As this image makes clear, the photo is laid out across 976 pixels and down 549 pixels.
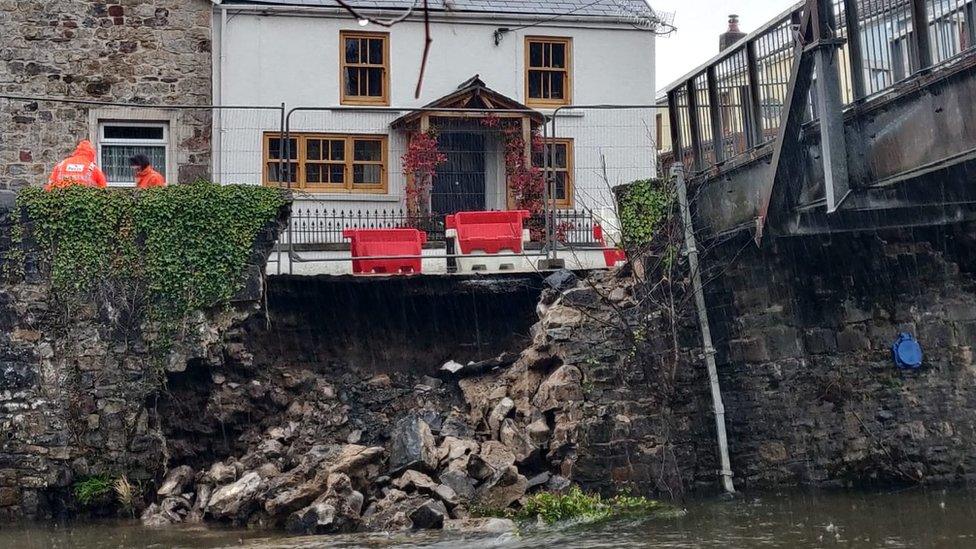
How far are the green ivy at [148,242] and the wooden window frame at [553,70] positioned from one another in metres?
8.16

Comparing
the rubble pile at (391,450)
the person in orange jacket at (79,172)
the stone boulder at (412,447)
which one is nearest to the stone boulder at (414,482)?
the rubble pile at (391,450)

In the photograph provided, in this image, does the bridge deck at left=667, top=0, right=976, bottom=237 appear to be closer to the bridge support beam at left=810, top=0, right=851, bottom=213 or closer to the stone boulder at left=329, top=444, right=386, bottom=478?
the bridge support beam at left=810, top=0, right=851, bottom=213

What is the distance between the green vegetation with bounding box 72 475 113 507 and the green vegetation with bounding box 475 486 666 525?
4.21 metres

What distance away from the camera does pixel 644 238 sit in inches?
640

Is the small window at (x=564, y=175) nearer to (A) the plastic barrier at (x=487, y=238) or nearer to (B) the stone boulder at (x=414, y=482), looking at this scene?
(A) the plastic barrier at (x=487, y=238)

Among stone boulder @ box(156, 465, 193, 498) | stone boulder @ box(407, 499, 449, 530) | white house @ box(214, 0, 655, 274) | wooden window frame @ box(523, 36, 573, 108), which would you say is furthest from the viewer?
wooden window frame @ box(523, 36, 573, 108)

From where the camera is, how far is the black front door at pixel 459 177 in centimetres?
2066

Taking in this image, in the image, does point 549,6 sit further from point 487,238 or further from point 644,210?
point 644,210

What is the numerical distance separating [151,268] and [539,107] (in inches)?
360

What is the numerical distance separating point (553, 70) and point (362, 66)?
3.27 metres

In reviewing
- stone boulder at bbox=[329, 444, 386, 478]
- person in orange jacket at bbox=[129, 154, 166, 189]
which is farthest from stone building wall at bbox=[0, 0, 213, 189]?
stone boulder at bbox=[329, 444, 386, 478]

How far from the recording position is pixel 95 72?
22094 mm

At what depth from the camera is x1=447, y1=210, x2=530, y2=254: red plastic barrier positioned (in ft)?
56.7

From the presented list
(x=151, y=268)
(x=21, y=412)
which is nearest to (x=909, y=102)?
(x=151, y=268)
